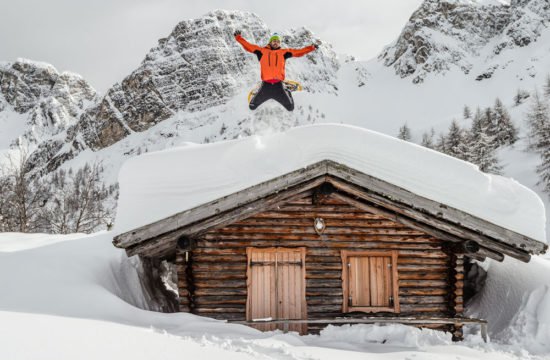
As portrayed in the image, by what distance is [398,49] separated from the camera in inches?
7018

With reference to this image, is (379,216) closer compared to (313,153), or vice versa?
(313,153)

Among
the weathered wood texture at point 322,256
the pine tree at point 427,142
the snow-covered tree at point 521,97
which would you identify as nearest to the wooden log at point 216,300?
the weathered wood texture at point 322,256

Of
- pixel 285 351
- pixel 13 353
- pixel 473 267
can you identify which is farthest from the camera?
pixel 473 267

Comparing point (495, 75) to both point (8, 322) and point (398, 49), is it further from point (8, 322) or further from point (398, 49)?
point (8, 322)

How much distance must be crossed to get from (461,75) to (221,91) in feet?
298

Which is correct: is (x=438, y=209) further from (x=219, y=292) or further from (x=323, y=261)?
(x=219, y=292)

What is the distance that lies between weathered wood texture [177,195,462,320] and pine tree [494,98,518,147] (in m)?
53.2

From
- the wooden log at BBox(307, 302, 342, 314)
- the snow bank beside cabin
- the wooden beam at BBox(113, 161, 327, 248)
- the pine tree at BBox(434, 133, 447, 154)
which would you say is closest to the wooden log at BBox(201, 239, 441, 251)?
the wooden beam at BBox(113, 161, 327, 248)

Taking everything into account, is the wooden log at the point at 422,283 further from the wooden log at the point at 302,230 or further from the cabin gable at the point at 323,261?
the wooden log at the point at 302,230

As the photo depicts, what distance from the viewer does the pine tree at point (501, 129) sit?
57472 millimetres

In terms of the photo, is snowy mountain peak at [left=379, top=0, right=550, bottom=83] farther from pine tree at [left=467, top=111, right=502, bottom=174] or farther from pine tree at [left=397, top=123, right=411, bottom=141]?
pine tree at [left=467, top=111, right=502, bottom=174]

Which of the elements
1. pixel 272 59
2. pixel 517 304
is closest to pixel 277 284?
pixel 272 59

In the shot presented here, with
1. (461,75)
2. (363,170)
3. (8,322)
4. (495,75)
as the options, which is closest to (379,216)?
(363,170)

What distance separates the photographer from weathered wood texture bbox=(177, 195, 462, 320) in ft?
27.9
